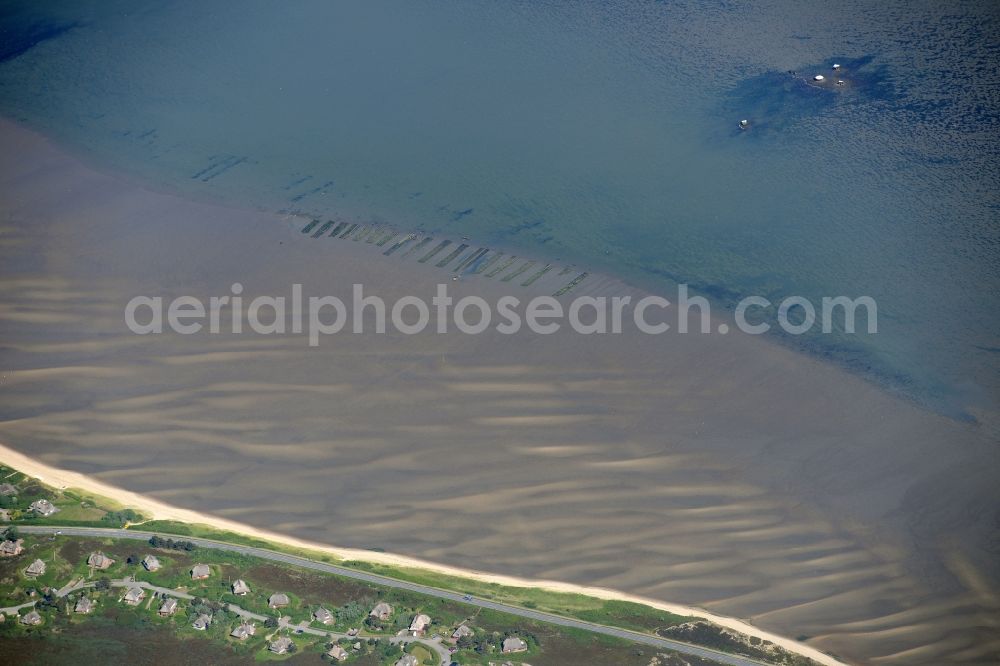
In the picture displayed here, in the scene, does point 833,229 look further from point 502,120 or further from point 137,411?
point 137,411

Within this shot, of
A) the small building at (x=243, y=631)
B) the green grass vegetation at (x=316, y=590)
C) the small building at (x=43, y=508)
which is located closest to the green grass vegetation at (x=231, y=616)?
the green grass vegetation at (x=316, y=590)

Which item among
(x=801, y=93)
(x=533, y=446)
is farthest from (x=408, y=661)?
(x=801, y=93)

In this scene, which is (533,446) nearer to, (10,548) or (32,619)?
(32,619)

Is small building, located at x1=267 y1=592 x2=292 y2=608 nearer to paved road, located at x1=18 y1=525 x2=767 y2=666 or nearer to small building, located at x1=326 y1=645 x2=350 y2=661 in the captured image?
paved road, located at x1=18 y1=525 x2=767 y2=666

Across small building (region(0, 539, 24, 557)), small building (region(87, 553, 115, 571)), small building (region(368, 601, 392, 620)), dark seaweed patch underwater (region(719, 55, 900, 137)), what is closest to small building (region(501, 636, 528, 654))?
small building (region(368, 601, 392, 620))

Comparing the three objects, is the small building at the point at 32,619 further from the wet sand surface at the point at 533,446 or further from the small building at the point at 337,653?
the small building at the point at 337,653

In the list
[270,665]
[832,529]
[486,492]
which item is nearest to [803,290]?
[832,529]
